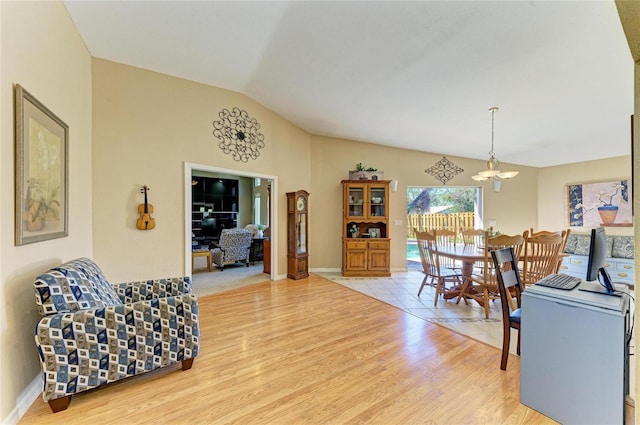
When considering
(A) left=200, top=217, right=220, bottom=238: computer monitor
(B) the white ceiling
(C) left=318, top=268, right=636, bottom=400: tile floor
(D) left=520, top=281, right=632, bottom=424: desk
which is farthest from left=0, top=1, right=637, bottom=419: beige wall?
(A) left=200, top=217, right=220, bottom=238: computer monitor

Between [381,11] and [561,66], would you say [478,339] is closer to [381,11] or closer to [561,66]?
[561,66]

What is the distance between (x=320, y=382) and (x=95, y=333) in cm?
158

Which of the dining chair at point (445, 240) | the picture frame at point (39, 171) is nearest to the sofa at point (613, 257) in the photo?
the dining chair at point (445, 240)

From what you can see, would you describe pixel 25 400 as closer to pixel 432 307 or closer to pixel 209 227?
pixel 432 307

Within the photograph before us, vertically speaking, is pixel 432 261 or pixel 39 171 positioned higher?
pixel 39 171

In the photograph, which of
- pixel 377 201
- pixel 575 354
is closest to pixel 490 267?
pixel 575 354

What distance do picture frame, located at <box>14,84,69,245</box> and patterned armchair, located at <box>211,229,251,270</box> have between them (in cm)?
348

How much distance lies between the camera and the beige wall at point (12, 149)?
1.56 metres

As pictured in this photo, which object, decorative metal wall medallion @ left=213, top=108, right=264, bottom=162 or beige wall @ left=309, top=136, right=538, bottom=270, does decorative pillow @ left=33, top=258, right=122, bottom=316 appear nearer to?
decorative metal wall medallion @ left=213, top=108, right=264, bottom=162

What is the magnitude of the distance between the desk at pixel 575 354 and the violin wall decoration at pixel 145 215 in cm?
405

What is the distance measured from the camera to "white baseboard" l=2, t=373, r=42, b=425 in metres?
1.54

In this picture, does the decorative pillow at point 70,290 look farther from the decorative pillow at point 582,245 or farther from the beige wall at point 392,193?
the decorative pillow at point 582,245

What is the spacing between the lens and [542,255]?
3180mm

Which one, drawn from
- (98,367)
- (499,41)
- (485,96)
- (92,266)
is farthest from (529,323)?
(92,266)
